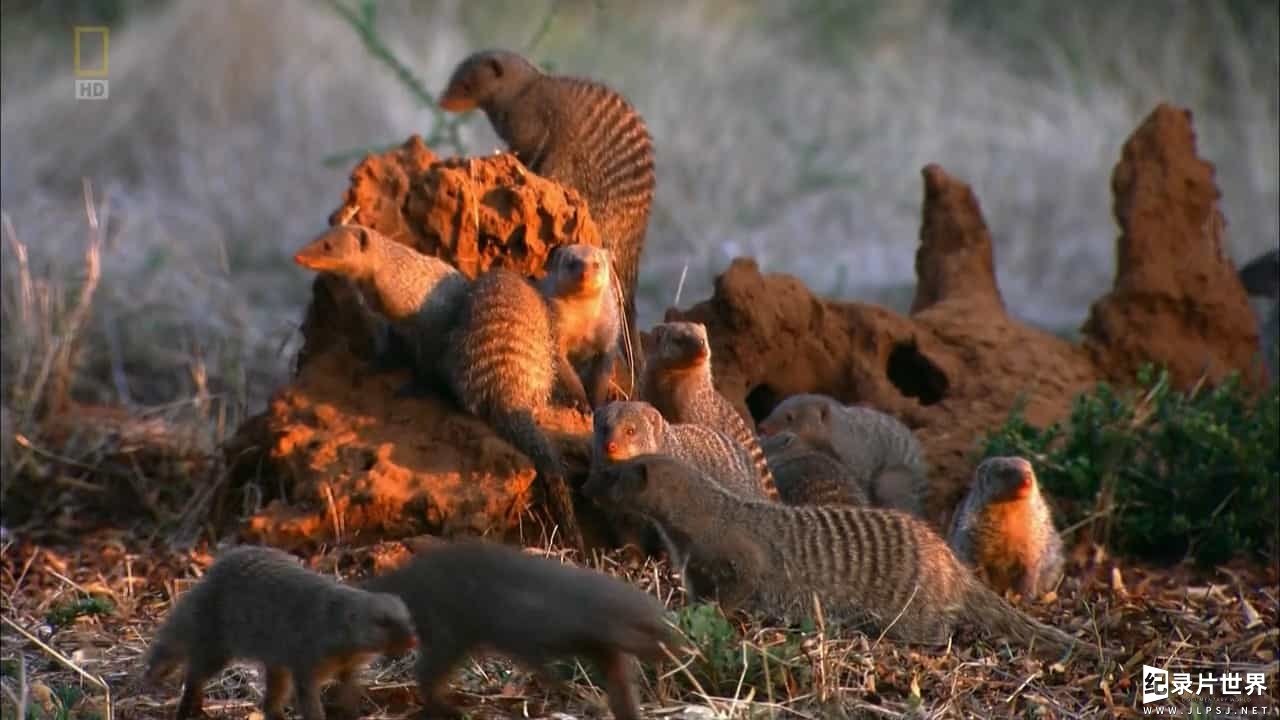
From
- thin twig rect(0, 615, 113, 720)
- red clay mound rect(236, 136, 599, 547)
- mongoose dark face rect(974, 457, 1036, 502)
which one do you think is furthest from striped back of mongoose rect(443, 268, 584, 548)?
thin twig rect(0, 615, 113, 720)

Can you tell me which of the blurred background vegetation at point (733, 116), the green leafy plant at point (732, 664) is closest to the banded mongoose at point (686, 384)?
the green leafy plant at point (732, 664)

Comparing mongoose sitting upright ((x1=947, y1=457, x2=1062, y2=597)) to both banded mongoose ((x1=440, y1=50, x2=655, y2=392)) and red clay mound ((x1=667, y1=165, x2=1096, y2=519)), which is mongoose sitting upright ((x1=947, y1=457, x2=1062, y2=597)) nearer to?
red clay mound ((x1=667, y1=165, x2=1096, y2=519))

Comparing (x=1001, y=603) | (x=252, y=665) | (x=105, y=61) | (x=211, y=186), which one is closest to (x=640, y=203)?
(x=1001, y=603)

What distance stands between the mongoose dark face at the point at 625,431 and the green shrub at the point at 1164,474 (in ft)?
6.03

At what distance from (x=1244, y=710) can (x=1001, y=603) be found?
604mm

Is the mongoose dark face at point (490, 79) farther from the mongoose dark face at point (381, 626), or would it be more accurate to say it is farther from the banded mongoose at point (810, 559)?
the mongoose dark face at point (381, 626)

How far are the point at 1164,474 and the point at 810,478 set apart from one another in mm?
1430

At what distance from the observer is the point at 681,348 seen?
Result: 16.5 ft

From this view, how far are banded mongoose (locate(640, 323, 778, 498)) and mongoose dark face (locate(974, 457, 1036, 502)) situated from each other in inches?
24.8

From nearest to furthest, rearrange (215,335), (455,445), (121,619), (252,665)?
(252,665)
(121,619)
(455,445)
(215,335)

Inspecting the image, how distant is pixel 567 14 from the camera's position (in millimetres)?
12359

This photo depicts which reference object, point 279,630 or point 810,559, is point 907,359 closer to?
point 810,559

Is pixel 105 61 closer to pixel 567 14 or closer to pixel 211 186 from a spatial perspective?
pixel 211 186

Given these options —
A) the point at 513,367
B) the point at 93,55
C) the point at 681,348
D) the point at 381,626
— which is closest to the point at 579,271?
the point at 513,367
